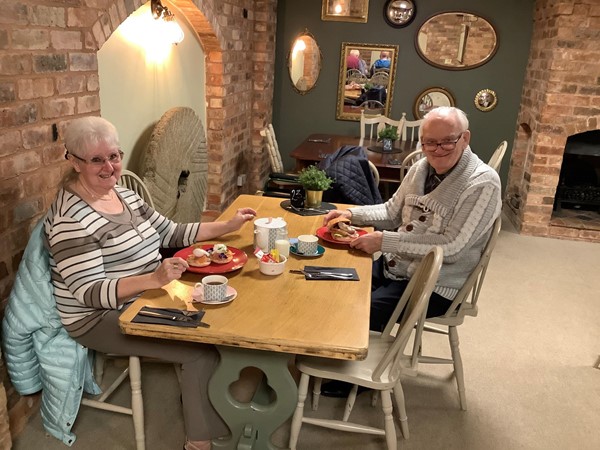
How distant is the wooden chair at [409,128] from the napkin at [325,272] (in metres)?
3.39

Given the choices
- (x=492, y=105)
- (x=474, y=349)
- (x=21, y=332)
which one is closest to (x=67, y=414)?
(x=21, y=332)

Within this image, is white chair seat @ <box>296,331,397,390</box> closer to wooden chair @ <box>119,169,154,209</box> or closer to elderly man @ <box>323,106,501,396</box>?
elderly man @ <box>323,106,501,396</box>

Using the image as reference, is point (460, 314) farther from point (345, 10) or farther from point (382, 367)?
point (345, 10)

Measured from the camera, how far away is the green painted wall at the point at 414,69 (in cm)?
517

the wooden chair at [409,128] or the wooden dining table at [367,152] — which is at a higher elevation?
the wooden chair at [409,128]

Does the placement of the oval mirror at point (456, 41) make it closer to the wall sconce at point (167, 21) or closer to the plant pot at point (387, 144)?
the plant pot at point (387, 144)

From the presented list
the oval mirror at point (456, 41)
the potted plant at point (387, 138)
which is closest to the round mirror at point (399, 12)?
the oval mirror at point (456, 41)

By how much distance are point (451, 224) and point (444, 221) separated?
2.3 inches

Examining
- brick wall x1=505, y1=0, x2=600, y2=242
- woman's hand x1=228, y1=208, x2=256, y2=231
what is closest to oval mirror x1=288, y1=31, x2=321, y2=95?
brick wall x1=505, y1=0, x2=600, y2=242

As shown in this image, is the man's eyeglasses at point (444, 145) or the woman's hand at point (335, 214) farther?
the woman's hand at point (335, 214)

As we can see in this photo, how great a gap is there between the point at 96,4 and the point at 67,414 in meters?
1.66

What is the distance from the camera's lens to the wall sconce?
2.99 meters

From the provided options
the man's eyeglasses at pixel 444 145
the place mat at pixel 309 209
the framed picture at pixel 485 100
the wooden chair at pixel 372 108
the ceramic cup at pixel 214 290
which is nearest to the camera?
the ceramic cup at pixel 214 290

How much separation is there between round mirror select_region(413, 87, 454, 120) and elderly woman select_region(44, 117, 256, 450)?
4.19m
